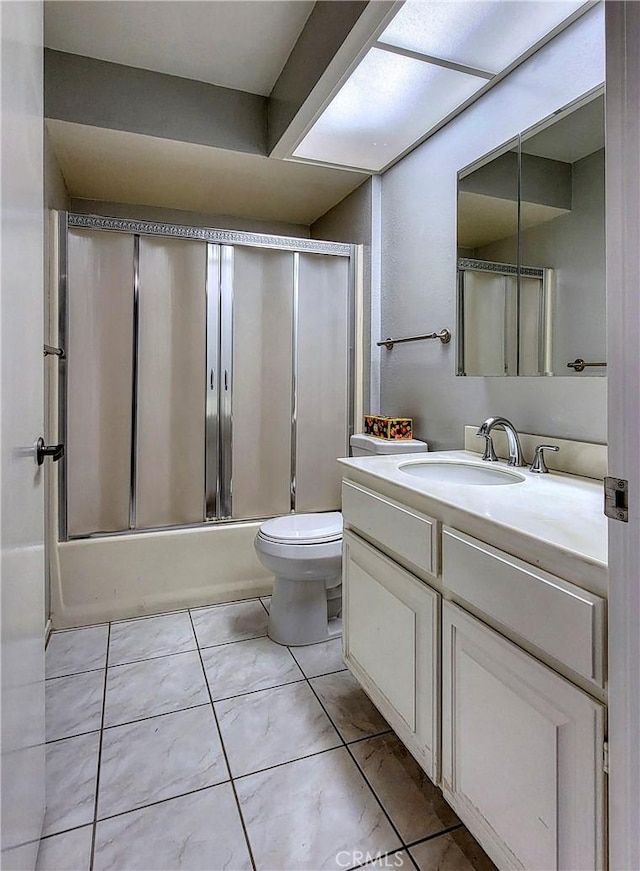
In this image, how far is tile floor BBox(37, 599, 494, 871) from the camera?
3.71ft

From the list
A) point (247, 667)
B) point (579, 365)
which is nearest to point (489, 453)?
point (579, 365)

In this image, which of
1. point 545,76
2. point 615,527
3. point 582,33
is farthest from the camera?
point 545,76

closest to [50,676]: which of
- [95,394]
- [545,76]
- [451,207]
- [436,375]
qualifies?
[95,394]

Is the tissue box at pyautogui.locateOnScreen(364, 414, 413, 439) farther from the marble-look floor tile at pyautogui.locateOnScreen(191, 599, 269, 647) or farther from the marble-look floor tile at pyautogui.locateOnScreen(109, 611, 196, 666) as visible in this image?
the marble-look floor tile at pyautogui.locateOnScreen(109, 611, 196, 666)

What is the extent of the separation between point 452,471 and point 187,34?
6.45ft

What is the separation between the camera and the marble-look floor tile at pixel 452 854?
43.2 inches

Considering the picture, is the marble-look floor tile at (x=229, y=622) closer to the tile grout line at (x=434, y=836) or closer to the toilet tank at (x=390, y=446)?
the toilet tank at (x=390, y=446)

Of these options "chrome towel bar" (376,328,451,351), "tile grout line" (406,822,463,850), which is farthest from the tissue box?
"tile grout line" (406,822,463,850)

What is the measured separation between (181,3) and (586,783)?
2.49m

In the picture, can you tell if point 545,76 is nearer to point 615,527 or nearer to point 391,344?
point 391,344

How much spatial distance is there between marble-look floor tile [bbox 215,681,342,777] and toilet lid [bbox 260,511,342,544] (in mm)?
516

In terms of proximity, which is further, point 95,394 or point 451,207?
point 95,394

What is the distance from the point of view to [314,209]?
302cm

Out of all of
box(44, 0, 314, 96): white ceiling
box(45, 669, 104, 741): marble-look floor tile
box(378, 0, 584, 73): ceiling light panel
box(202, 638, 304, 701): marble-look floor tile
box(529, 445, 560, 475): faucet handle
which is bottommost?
box(45, 669, 104, 741): marble-look floor tile
